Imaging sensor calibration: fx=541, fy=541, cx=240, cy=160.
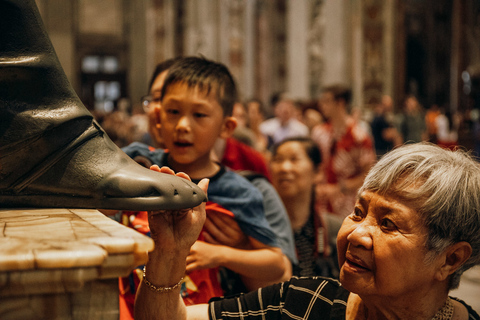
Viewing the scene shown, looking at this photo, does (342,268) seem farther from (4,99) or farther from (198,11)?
(198,11)

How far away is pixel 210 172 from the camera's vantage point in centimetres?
196

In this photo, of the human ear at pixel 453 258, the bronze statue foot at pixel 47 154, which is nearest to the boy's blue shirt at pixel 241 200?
the human ear at pixel 453 258

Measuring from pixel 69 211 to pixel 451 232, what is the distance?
1.02 metres

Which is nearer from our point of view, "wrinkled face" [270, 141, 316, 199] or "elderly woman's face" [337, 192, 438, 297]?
"elderly woman's face" [337, 192, 438, 297]

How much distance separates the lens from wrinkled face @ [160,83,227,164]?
1.89 m

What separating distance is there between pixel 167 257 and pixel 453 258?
806 millimetres

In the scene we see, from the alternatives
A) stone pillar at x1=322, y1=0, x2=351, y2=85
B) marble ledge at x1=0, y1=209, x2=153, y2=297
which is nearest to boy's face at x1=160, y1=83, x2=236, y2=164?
marble ledge at x1=0, y1=209, x2=153, y2=297

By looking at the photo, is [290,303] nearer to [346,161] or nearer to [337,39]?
[346,161]

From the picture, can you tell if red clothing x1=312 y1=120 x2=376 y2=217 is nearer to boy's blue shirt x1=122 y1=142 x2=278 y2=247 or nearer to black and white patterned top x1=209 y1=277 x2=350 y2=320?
boy's blue shirt x1=122 y1=142 x2=278 y2=247

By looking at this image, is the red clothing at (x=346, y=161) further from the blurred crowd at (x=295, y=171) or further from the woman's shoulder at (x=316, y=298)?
the woman's shoulder at (x=316, y=298)

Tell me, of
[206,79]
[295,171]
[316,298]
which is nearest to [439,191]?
[316,298]

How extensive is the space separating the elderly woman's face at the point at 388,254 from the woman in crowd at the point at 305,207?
4.10 feet

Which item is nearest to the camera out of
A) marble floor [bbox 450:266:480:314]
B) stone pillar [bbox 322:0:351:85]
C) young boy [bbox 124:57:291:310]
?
young boy [bbox 124:57:291:310]

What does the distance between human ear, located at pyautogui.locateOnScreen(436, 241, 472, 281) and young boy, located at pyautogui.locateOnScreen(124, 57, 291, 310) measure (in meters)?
0.59
